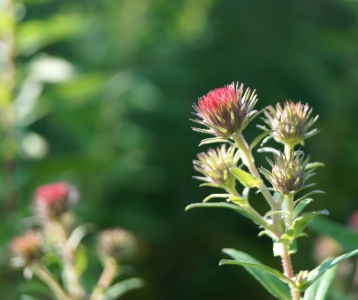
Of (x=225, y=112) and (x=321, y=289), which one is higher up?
(x=225, y=112)

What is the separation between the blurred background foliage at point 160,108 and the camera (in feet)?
5.85

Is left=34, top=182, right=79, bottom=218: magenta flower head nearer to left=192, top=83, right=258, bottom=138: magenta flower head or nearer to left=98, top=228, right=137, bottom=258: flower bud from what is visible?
left=98, top=228, right=137, bottom=258: flower bud

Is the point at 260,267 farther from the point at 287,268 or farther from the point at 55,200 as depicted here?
the point at 55,200

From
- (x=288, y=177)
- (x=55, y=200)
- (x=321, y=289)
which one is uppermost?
(x=55, y=200)

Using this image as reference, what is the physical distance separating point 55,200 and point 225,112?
1.60 ft

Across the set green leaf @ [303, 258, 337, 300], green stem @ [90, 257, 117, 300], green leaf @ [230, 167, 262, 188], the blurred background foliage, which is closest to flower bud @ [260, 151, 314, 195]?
green leaf @ [230, 167, 262, 188]

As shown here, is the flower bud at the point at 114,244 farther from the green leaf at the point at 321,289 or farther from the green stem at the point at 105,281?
the green leaf at the point at 321,289

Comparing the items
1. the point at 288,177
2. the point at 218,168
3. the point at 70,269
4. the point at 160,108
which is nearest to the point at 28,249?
the point at 70,269

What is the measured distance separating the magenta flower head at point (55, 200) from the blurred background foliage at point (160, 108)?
572 mm

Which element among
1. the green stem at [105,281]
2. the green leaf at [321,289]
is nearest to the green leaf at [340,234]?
the green leaf at [321,289]

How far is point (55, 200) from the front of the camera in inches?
37.5

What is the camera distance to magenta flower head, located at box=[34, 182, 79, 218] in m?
0.94

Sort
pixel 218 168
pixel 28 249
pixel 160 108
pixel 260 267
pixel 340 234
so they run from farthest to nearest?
pixel 160 108 → pixel 28 249 → pixel 340 234 → pixel 218 168 → pixel 260 267

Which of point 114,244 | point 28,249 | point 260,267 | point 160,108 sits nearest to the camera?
point 260,267
